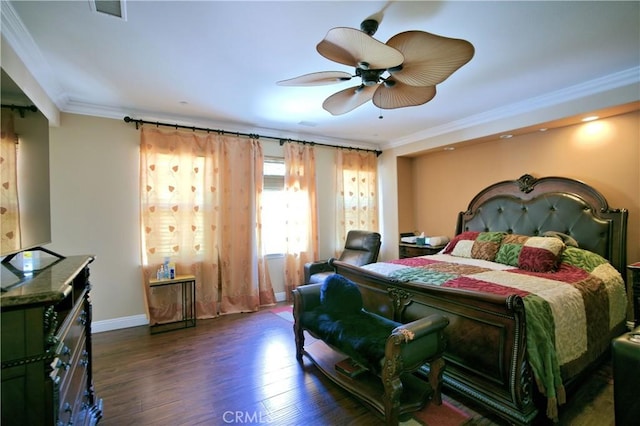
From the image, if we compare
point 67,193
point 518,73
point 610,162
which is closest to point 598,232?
point 610,162

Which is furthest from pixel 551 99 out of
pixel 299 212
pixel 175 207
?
pixel 175 207

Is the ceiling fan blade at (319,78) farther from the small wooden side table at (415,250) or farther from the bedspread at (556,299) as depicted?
the small wooden side table at (415,250)

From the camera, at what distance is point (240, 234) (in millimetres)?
4035

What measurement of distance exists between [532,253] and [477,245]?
0.68m

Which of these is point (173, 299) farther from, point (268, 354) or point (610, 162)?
point (610, 162)

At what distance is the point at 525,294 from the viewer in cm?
188

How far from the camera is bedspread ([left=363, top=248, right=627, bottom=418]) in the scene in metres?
1.71

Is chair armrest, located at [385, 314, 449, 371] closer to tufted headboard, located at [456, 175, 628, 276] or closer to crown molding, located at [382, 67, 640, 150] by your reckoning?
tufted headboard, located at [456, 175, 628, 276]

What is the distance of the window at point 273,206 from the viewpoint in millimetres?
4426

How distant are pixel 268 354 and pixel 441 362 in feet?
5.18

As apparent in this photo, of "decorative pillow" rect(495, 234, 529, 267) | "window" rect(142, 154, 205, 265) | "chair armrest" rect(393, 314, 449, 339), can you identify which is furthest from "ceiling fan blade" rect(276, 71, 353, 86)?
"decorative pillow" rect(495, 234, 529, 267)

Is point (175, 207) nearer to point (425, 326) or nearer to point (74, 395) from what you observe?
point (74, 395)

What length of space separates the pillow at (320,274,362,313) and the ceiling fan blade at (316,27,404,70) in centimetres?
163

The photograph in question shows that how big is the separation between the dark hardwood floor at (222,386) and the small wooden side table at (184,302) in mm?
210
